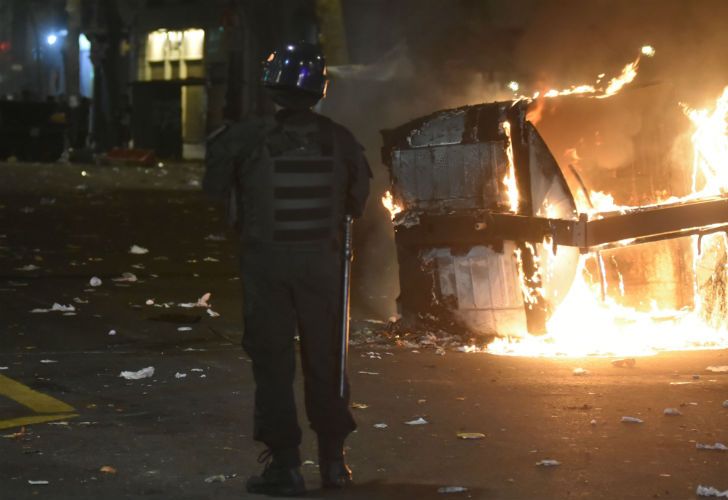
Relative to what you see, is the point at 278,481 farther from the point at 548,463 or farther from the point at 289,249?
the point at 548,463

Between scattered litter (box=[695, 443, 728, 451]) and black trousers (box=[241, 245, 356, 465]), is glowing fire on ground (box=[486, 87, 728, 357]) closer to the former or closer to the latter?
scattered litter (box=[695, 443, 728, 451])

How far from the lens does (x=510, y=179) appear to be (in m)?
7.79

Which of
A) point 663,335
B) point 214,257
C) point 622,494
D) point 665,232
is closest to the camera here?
point 622,494

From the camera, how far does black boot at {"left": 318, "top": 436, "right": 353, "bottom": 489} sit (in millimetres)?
4801

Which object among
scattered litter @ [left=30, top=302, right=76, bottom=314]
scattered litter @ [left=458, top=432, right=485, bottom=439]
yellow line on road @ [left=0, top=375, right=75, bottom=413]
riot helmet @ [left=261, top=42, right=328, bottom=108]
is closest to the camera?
riot helmet @ [left=261, top=42, right=328, bottom=108]

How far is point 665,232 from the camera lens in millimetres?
7477

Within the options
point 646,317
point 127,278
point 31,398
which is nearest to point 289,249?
point 31,398

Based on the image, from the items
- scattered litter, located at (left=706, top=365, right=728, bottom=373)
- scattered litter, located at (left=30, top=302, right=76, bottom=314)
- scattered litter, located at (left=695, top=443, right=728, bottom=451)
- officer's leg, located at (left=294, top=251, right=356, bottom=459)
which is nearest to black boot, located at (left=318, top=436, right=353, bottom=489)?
officer's leg, located at (left=294, top=251, right=356, bottom=459)

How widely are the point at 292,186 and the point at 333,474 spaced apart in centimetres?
108

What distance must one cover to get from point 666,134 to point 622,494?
440 centimetres

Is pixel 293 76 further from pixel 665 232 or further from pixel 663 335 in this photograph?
pixel 663 335

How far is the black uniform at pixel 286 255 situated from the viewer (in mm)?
4734

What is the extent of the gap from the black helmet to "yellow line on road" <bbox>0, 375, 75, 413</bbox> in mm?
2221

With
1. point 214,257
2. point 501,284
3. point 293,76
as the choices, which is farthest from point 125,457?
point 214,257
